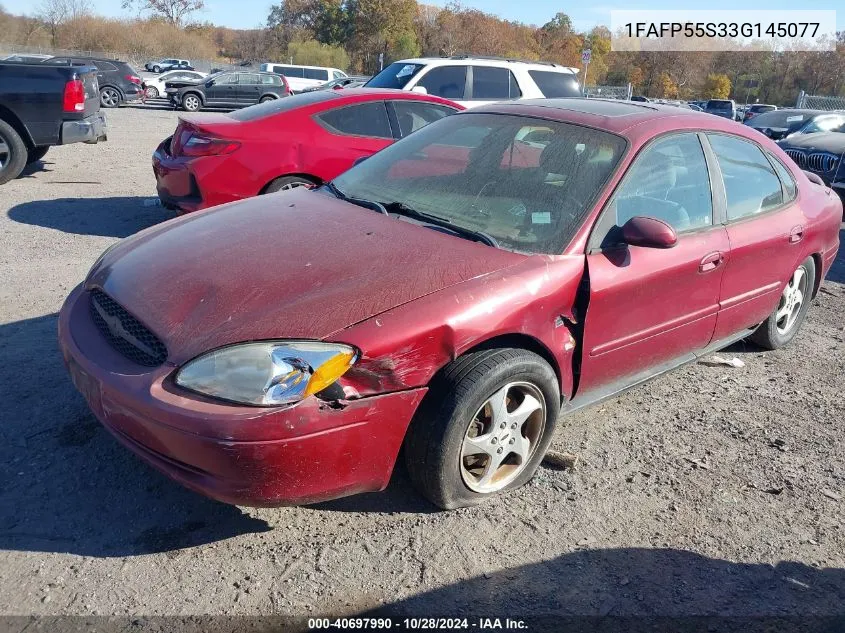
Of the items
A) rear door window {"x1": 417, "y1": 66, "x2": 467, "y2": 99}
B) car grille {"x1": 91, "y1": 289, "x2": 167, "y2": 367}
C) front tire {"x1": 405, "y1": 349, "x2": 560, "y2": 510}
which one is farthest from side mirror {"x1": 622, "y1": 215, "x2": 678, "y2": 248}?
rear door window {"x1": 417, "y1": 66, "x2": 467, "y2": 99}

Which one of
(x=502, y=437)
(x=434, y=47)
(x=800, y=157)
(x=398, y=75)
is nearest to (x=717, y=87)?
(x=434, y=47)

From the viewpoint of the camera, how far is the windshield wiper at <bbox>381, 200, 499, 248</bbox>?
3.24 m

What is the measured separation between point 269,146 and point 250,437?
177 inches

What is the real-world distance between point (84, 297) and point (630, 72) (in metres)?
62.9

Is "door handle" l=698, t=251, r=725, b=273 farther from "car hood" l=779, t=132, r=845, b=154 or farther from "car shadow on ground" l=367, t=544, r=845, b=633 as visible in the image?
"car hood" l=779, t=132, r=845, b=154

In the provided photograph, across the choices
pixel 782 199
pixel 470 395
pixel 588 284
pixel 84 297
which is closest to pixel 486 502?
pixel 470 395

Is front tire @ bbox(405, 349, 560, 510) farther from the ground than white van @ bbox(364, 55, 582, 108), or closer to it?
closer to it

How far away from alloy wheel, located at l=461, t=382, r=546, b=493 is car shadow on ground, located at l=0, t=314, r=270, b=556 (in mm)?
876

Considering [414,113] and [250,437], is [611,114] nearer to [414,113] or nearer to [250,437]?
[250,437]

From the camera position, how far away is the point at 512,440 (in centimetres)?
309

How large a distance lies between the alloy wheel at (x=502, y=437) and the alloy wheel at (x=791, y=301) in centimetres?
255

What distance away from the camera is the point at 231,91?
26688mm

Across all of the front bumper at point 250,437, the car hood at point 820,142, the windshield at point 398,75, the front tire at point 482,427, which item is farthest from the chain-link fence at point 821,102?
the front bumper at point 250,437

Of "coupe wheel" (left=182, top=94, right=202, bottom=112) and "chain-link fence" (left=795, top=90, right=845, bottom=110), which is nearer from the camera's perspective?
"coupe wheel" (left=182, top=94, right=202, bottom=112)
